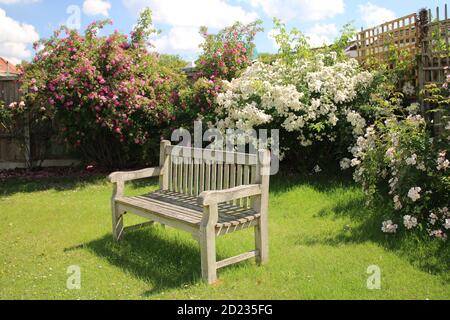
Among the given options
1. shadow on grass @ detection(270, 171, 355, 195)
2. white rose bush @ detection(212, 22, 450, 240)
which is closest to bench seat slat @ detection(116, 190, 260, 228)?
white rose bush @ detection(212, 22, 450, 240)

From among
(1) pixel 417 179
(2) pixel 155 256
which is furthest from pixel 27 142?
(1) pixel 417 179

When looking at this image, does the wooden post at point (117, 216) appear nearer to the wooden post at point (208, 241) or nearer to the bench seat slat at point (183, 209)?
the bench seat slat at point (183, 209)

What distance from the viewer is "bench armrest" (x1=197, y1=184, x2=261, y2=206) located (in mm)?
4148

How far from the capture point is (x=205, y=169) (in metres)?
5.71

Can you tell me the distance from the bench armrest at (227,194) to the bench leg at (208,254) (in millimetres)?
244

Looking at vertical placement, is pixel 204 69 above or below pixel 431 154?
above

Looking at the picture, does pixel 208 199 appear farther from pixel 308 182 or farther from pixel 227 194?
pixel 308 182

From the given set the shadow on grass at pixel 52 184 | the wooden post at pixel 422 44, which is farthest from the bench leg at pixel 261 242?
the wooden post at pixel 422 44

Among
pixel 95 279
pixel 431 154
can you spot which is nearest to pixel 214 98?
pixel 431 154

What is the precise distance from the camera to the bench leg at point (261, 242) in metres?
4.64

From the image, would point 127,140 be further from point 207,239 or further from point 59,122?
point 207,239

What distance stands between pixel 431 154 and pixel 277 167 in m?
3.03

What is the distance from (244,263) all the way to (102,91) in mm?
5407

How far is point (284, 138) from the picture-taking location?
308 inches
